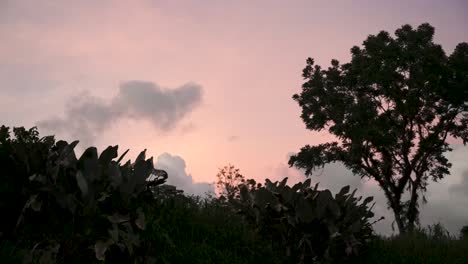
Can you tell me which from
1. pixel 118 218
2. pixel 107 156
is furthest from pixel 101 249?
pixel 107 156

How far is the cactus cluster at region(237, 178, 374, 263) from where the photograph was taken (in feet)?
26.7

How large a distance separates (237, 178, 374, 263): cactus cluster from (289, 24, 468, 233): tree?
65.9 ft

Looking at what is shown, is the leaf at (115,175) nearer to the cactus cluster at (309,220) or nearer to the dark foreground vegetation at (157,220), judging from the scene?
the dark foreground vegetation at (157,220)

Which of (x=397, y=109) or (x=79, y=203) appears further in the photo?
(x=397, y=109)

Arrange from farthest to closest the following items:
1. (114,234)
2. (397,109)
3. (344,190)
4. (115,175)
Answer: (397,109) < (344,190) < (115,175) < (114,234)

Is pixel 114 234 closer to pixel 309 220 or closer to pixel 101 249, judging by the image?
pixel 101 249

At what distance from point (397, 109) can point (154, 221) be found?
25.1 meters

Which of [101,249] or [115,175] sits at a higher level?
[115,175]

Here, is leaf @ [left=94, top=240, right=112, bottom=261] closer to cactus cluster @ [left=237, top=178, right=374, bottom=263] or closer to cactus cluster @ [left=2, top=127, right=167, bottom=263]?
cactus cluster @ [left=2, top=127, right=167, bottom=263]

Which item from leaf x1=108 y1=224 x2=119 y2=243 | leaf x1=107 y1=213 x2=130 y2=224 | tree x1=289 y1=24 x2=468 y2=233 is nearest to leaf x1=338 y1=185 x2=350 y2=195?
leaf x1=107 y1=213 x2=130 y2=224

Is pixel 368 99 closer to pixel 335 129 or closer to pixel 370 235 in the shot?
pixel 335 129

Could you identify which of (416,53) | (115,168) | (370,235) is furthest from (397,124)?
(115,168)

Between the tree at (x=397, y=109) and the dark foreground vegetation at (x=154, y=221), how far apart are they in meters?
18.2

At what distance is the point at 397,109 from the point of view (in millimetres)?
29734
